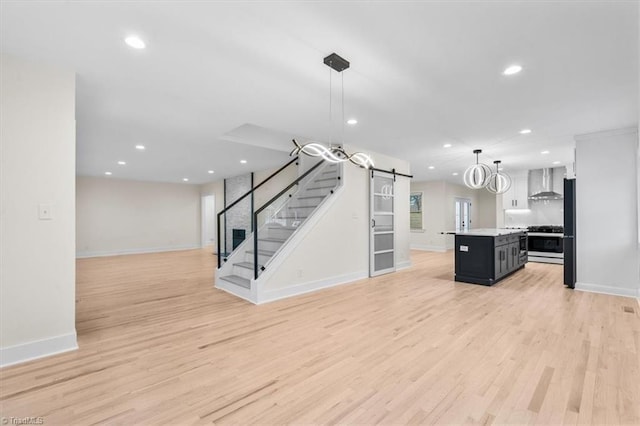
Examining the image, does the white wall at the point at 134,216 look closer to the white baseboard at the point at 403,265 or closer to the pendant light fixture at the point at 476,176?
the white baseboard at the point at 403,265

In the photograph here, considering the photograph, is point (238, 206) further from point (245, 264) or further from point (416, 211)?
point (416, 211)

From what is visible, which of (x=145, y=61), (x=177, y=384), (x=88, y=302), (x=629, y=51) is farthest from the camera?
(x=88, y=302)

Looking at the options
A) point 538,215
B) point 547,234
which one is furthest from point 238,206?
point 538,215

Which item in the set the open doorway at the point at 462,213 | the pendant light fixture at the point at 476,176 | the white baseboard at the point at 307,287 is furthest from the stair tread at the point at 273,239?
the open doorway at the point at 462,213

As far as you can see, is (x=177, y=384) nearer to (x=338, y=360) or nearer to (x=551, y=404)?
(x=338, y=360)

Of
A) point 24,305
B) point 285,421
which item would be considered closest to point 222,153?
point 24,305

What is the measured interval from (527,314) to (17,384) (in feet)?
17.4

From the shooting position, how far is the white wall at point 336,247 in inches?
189

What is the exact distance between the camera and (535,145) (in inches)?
237

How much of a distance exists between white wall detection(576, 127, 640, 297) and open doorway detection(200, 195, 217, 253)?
37.5 feet

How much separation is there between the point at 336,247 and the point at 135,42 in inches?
164

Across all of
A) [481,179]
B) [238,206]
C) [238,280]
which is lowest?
[238,280]

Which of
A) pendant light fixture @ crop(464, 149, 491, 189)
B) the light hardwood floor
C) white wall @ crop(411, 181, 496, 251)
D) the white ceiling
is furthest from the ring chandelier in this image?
white wall @ crop(411, 181, 496, 251)

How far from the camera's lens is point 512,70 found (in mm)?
2943
